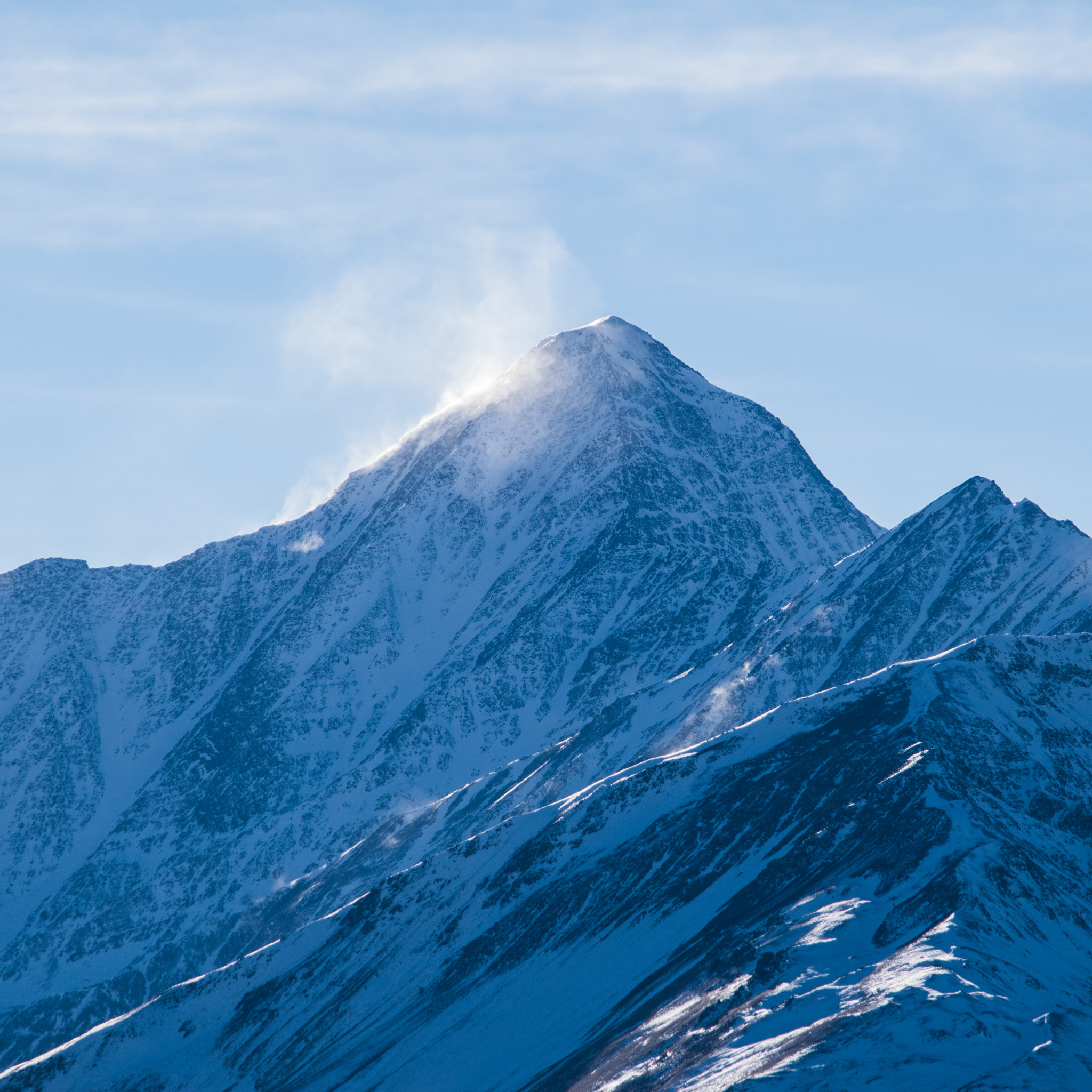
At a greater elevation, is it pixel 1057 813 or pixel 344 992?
pixel 344 992

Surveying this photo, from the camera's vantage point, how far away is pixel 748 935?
132 meters

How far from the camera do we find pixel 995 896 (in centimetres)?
12281

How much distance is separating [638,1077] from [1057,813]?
45871 mm

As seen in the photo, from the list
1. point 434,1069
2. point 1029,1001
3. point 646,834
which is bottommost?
point 1029,1001

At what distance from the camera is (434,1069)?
140 m

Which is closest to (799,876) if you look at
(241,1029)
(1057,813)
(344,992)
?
(1057,813)

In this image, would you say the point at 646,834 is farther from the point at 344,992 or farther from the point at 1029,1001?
the point at 1029,1001

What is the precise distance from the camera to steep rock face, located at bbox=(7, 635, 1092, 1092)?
10775cm

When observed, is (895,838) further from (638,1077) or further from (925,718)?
(638,1077)

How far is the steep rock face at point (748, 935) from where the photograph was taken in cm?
10775

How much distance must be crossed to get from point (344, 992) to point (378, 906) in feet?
45.1

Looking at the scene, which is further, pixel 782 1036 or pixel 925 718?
pixel 925 718

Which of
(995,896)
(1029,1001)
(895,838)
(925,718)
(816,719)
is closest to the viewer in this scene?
(1029,1001)

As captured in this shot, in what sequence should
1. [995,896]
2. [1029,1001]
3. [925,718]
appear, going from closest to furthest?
[1029,1001] < [995,896] < [925,718]
